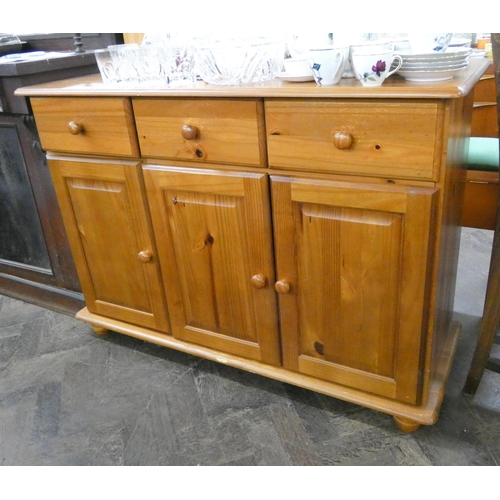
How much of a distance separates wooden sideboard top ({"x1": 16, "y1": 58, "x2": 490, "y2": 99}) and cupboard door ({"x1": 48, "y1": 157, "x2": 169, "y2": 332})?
7.1 inches

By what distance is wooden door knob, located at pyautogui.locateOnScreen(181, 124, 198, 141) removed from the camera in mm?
1055

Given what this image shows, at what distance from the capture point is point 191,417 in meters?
1.28

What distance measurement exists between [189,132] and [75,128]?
342mm

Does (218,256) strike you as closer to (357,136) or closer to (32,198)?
(357,136)

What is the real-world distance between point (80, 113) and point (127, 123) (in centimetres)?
15

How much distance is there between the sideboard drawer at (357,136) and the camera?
2.77 feet

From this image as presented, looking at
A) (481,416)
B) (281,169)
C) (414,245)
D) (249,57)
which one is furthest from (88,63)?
(481,416)

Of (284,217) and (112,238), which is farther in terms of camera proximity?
(112,238)

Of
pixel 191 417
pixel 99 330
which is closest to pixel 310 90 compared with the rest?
pixel 191 417

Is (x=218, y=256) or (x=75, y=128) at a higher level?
(x=75, y=128)

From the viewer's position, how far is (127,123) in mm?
1147

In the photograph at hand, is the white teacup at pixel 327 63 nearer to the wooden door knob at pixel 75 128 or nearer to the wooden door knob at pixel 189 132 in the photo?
the wooden door knob at pixel 189 132

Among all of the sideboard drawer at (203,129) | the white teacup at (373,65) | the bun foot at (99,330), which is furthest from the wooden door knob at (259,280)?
the bun foot at (99,330)
